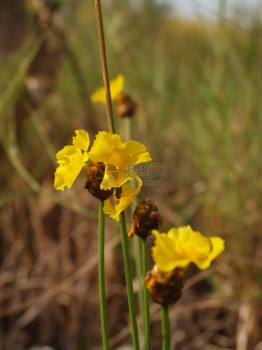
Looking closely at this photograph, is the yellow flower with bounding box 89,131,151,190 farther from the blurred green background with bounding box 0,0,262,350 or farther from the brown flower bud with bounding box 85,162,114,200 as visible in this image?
the blurred green background with bounding box 0,0,262,350

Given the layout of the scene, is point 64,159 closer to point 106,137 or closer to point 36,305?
point 106,137

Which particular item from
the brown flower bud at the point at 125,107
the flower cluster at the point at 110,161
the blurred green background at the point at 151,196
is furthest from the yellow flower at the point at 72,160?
the blurred green background at the point at 151,196

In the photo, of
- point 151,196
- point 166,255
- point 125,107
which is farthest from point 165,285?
point 151,196

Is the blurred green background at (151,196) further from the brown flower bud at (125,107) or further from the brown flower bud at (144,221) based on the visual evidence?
the brown flower bud at (144,221)

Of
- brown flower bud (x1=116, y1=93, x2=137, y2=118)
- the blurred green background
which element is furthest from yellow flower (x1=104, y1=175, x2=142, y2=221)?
the blurred green background

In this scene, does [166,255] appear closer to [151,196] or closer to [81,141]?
Answer: [81,141]

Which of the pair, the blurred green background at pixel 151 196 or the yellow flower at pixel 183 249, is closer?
the yellow flower at pixel 183 249
